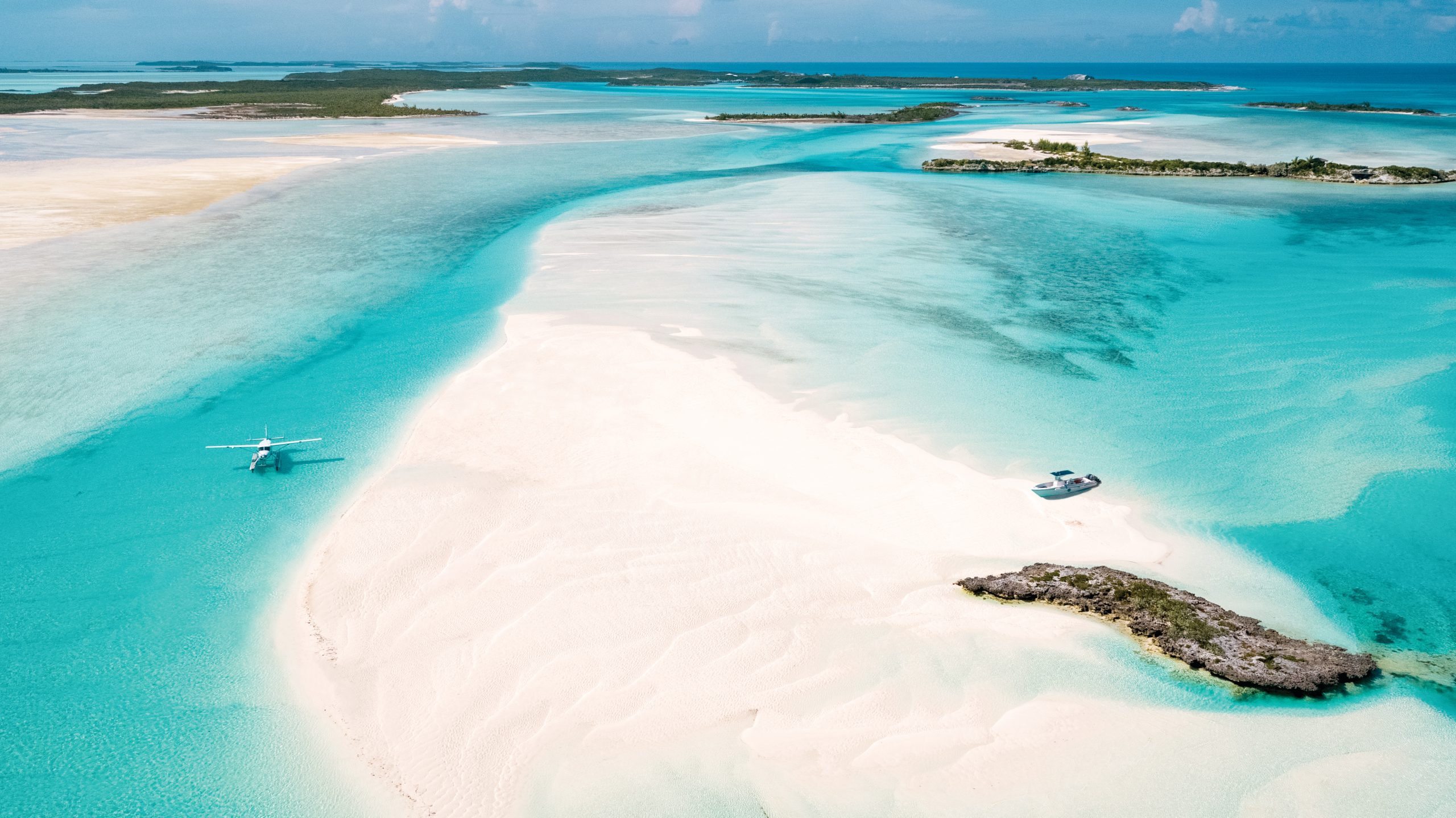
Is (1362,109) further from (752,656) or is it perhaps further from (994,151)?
(752,656)

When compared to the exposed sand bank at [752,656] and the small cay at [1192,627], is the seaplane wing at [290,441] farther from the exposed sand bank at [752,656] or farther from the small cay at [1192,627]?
the small cay at [1192,627]

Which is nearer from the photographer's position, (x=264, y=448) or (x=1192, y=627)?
(x=1192, y=627)

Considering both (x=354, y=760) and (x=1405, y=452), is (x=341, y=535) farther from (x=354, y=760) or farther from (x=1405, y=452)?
(x=1405, y=452)

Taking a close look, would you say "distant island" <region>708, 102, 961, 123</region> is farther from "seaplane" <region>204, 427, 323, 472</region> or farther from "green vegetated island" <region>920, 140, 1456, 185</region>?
"seaplane" <region>204, 427, 323, 472</region>

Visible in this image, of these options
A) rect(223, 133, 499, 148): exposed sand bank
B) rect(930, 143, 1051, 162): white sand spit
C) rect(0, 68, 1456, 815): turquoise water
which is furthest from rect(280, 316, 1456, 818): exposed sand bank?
rect(223, 133, 499, 148): exposed sand bank

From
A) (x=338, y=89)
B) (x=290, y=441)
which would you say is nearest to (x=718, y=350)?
(x=290, y=441)

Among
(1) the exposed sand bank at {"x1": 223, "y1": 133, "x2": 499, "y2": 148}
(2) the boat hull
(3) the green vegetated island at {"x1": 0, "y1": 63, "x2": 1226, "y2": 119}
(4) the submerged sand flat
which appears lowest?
(2) the boat hull
